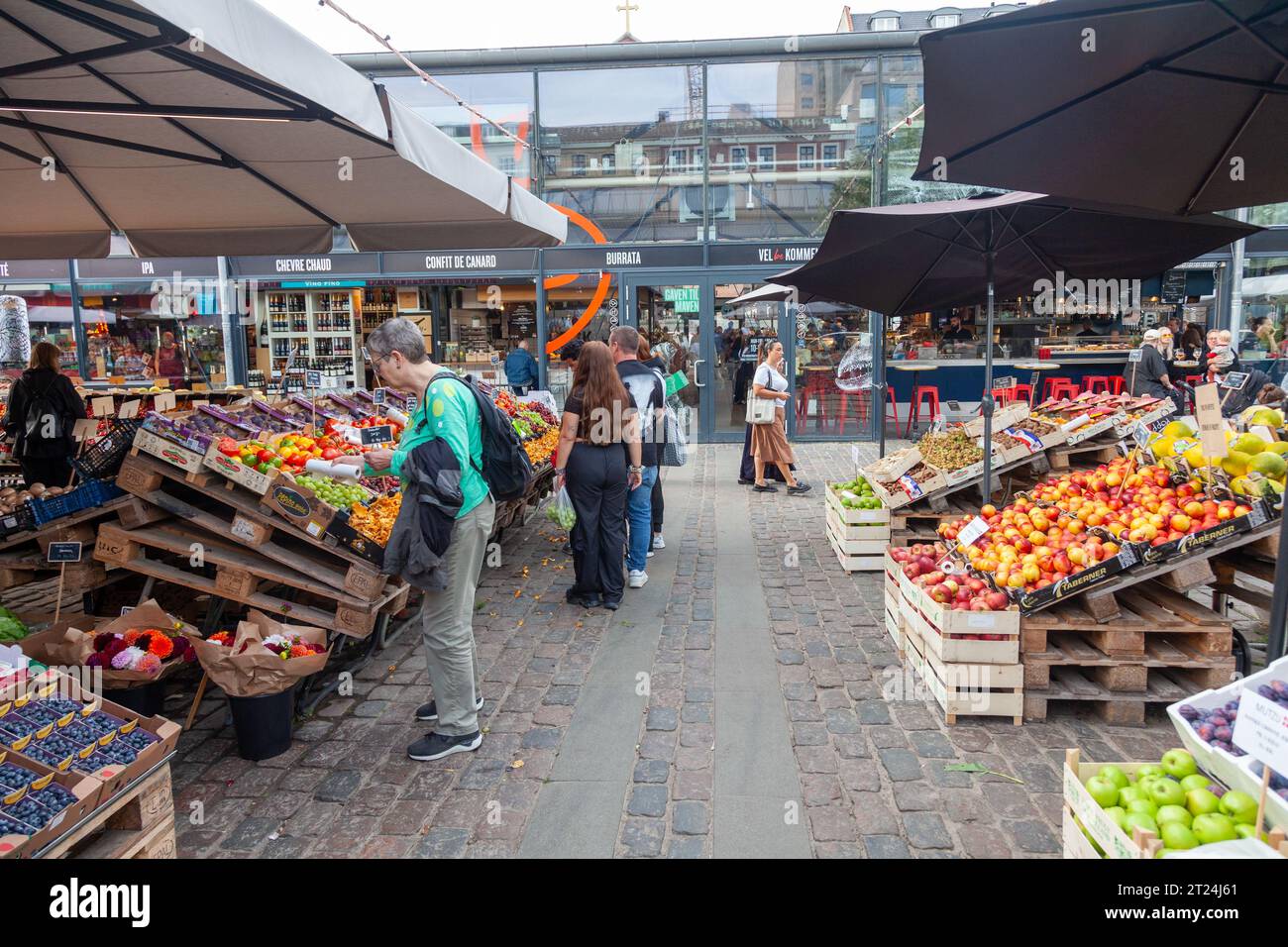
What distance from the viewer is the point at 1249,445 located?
15.0 feet

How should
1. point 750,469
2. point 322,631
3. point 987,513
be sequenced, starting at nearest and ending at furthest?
point 322,631
point 987,513
point 750,469

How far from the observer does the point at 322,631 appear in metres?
4.19

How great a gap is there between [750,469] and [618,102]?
808 centimetres

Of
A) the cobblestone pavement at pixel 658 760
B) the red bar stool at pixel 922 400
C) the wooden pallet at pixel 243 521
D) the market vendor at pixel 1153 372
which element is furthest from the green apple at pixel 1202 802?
the red bar stool at pixel 922 400

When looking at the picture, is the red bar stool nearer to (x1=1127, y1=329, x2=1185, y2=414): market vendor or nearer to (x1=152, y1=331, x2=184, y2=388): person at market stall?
(x1=1127, y1=329, x2=1185, y2=414): market vendor

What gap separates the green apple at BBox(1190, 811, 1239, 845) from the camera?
2244mm

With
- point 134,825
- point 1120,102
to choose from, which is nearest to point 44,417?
point 134,825

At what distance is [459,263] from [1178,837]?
14.4 metres

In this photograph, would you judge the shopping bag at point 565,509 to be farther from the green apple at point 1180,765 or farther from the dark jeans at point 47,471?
the dark jeans at point 47,471

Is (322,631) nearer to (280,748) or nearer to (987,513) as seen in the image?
(280,748)

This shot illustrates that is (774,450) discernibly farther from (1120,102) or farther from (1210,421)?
(1120,102)

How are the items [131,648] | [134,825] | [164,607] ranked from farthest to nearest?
1. [164,607]
2. [131,648]
3. [134,825]

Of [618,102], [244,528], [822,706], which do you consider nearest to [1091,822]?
[822,706]

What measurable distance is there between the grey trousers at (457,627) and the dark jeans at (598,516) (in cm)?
199
